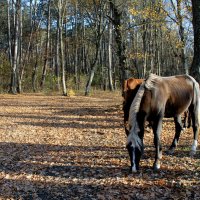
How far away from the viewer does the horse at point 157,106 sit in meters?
6.40

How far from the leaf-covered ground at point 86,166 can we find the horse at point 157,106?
0.48 m

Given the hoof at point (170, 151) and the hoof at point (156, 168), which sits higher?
the hoof at point (170, 151)

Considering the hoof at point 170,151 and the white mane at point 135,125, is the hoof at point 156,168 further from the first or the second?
A: the hoof at point 170,151

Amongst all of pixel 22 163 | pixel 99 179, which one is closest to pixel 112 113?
pixel 22 163

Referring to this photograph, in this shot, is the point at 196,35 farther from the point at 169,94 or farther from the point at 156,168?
the point at 156,168

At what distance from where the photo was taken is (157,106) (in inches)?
267

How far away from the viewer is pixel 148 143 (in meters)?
9.29

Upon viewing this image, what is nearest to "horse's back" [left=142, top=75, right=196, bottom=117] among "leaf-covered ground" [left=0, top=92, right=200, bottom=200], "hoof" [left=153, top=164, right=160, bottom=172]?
"hoof" [left=153, top=164, right=160, bottom=172]

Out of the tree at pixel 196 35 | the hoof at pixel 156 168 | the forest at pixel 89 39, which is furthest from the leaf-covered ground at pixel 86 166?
the forest at pixel 89 39

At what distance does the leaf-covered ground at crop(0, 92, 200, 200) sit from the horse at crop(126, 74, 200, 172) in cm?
48

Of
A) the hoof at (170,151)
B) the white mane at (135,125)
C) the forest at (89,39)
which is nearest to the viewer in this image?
the white mane at (135,125)

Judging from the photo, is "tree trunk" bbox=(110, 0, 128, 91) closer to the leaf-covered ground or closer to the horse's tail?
the leaf-covered ground

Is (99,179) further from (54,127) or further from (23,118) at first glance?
(23,118)

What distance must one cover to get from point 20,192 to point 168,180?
109 inches
